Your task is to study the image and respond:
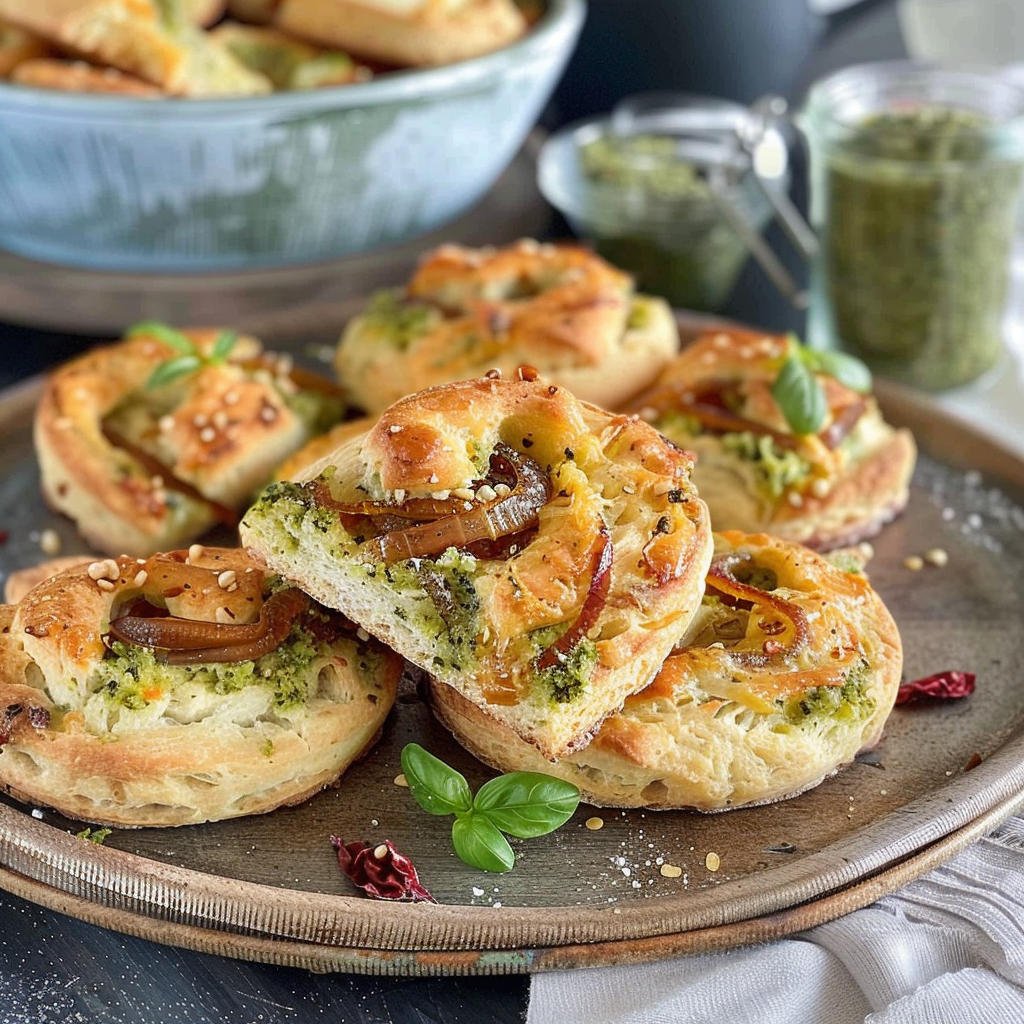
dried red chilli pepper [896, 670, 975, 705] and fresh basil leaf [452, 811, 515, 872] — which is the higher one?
fresh basil leaf [452, 811, 515, 872]

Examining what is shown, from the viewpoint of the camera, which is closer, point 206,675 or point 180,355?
point 206,675

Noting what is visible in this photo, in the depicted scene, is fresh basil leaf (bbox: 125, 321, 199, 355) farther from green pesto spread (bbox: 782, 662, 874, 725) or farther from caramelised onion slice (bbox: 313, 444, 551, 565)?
green pesto spread (bbox: 782, 662, 874, 725)

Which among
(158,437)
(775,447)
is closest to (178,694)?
(158,437)

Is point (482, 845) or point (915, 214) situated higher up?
point (915, 214)

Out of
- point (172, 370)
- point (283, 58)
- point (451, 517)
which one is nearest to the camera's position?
point (451, 517)

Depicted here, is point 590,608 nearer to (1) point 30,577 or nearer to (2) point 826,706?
(2) point 826,706

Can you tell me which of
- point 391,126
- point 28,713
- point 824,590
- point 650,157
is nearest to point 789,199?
point 650,157

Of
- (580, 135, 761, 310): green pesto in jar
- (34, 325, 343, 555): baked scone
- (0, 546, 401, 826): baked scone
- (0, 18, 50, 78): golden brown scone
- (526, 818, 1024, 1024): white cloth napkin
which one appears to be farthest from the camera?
(580, 135, 761, 310): green pesto in jar

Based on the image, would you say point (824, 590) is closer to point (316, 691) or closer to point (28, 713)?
point (316, 691)

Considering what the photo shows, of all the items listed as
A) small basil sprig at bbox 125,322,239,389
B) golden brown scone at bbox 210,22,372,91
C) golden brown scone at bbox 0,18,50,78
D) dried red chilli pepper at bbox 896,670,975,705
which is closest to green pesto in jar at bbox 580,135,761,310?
golden brown scone at bbox 210,22,372,91
